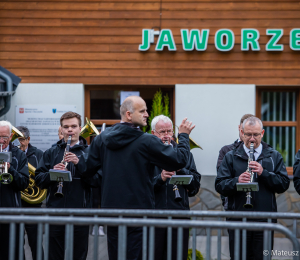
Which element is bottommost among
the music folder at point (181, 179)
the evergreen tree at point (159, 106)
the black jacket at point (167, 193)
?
the black jacket at point (167, 193)

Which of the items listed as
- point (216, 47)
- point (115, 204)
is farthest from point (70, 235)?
point (216, 47)

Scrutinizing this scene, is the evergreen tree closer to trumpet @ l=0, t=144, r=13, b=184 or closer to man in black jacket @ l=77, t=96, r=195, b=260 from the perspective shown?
trumpet @ l=0, t=144, r=13, b=184

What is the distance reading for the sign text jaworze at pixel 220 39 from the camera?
724 cm

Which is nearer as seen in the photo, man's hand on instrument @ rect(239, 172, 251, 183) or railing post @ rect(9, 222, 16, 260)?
railing post @ rect(9, 222, 16, 260)

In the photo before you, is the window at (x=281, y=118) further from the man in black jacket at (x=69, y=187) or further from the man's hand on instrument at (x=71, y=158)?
the man's hand on instrument at (x=71, y=158)

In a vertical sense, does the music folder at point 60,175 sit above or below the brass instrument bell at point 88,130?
below

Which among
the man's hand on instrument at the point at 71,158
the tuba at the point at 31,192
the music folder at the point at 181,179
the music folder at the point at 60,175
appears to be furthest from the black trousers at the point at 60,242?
the tuba at the point at 31,192

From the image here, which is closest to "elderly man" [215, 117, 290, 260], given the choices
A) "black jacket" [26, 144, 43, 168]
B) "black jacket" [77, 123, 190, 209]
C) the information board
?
"black jacket" [77, 123, 190, 209]

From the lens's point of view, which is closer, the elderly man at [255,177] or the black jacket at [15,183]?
the elderly man at [255,177]

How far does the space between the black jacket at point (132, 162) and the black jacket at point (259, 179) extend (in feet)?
3.16

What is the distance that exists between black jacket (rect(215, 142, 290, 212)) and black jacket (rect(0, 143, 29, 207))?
210 centimetres

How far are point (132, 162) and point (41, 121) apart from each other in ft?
14.3

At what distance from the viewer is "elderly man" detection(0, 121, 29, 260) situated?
4281 millimetres

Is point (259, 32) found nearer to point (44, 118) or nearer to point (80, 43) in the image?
point (80, 43)
